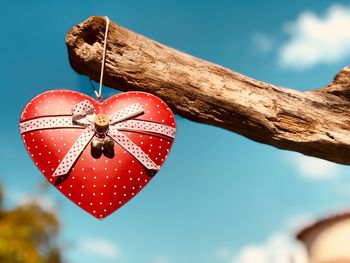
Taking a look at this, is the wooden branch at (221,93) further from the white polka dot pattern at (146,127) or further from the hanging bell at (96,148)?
the hanging bell at (96,148)

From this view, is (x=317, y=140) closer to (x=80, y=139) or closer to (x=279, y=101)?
(x=279, y=101)

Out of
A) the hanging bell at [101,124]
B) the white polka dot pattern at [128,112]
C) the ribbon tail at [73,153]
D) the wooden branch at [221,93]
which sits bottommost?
the ribbon tail at [73,153]

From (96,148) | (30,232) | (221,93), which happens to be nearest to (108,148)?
(96,148)

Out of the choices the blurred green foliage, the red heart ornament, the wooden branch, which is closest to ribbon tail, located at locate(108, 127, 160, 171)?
the red heart ornament

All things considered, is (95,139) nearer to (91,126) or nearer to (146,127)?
(91,126)

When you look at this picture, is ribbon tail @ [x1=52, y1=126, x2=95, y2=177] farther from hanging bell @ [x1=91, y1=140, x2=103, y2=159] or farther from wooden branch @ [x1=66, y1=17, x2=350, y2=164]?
wooden branch @ [x1=66, y1=17, x2=350, y2=164]

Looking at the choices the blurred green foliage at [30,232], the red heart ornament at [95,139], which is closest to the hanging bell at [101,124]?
the red heart ornament at [95,139]

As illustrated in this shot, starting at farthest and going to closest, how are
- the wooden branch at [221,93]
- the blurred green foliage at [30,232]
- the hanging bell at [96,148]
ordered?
the blurred green foliage at [30,232] < the wooden branch at [221,93] < the hanging bell at [96,148]
